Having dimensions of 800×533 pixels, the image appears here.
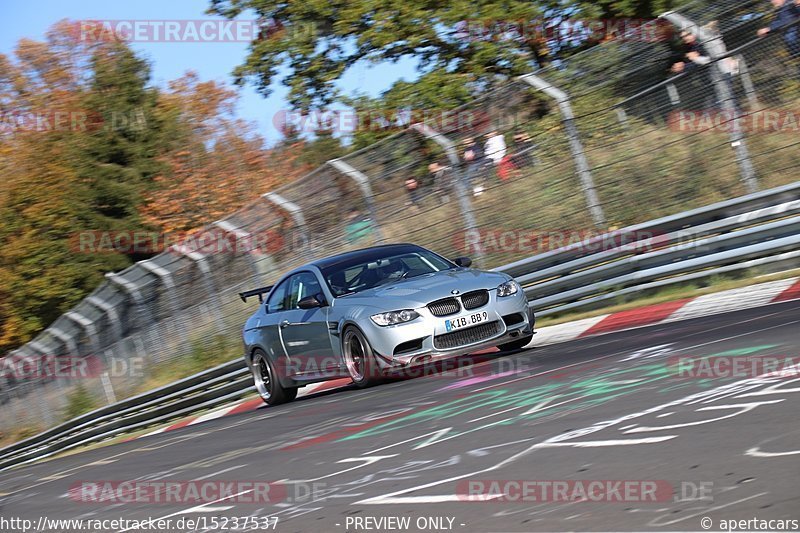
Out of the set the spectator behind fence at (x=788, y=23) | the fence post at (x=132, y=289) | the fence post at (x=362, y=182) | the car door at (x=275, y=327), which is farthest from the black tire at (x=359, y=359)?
the fence post at (x=132, y=289)

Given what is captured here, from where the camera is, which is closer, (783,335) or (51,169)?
(783,335)

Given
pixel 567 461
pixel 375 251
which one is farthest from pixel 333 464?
pixel 375 251

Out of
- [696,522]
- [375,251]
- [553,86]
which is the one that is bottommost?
[696,522]

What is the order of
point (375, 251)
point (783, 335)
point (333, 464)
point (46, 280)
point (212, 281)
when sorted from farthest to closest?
point (46, 280)
point (212, 281)
point (375, 251)
point (783, 335)
point (333, 464)

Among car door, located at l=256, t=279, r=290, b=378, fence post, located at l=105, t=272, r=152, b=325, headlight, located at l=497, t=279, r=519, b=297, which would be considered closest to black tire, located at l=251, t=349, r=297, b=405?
car door, located at l=256, t=279, r=290, b=378

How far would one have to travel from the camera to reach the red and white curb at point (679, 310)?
33.4 feet

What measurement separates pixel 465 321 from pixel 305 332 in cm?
216

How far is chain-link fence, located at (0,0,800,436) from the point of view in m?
11.8

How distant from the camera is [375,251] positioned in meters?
12.0

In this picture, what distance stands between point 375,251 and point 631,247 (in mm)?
3036

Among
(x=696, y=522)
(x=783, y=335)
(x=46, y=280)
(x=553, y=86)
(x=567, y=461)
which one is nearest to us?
(x=696, y=522)

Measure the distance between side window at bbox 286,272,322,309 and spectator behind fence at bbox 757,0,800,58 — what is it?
5.42 meters

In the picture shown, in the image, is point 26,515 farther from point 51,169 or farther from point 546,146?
point 51,169

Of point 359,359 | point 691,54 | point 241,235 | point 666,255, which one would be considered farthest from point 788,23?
point 241,235
